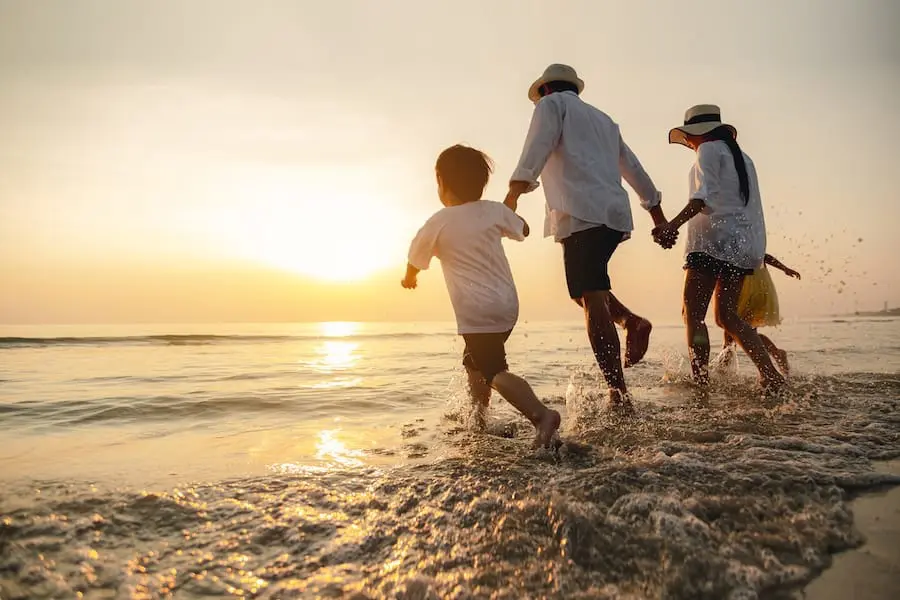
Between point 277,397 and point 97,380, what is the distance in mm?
3107

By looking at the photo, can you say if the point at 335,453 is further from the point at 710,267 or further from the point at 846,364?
the point at 846,364

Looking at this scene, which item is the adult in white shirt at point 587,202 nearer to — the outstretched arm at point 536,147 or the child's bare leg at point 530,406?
the outstretched arm at point 536,147

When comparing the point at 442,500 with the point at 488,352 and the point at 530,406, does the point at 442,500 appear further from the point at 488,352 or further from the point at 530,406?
the point at 488,352

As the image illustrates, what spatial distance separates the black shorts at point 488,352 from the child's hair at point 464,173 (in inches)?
33.6

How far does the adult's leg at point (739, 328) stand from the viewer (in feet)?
13.7

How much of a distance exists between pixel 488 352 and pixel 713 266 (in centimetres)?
248

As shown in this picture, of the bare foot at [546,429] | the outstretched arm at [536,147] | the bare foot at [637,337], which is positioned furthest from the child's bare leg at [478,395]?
the outstretched arm at [536,147]

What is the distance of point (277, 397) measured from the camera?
198 inches

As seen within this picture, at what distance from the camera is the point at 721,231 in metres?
4.33

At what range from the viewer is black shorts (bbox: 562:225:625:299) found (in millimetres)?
3551

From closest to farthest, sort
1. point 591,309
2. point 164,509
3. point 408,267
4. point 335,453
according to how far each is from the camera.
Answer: point 164,509, point 335,453, point 408,267, point 591,309

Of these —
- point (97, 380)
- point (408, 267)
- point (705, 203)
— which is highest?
point (705, 203)

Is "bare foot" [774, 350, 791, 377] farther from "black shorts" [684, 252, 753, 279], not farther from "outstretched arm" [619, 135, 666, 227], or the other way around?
"outstretched arm" [619, 135, 666, 227]

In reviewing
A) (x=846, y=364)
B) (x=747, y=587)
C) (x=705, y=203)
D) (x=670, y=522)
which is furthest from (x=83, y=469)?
(x=846, y=364)
